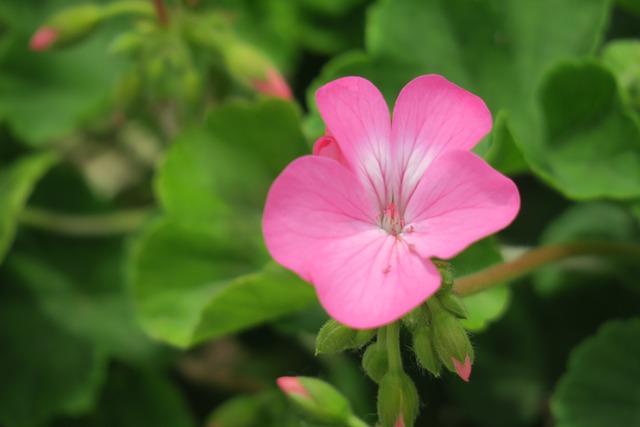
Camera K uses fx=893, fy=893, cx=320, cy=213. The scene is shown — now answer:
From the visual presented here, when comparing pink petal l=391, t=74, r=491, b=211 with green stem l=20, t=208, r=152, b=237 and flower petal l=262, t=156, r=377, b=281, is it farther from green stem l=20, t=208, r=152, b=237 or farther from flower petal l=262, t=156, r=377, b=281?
green stem l=20, t=208, r=152, b=237

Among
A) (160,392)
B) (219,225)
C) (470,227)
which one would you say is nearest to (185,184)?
(219,225)

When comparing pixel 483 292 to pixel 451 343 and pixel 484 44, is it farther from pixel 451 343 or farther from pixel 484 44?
pixel 484 44

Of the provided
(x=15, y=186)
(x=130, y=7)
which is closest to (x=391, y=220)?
(x=130, y=7)

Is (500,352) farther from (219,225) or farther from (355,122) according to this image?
(355,122)

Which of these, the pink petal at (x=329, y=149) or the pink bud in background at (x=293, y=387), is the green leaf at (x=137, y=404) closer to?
the pink bud in background at (x=293, y=387)

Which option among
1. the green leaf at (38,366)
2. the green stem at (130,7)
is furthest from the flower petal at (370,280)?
the green leaf at (38,366)
